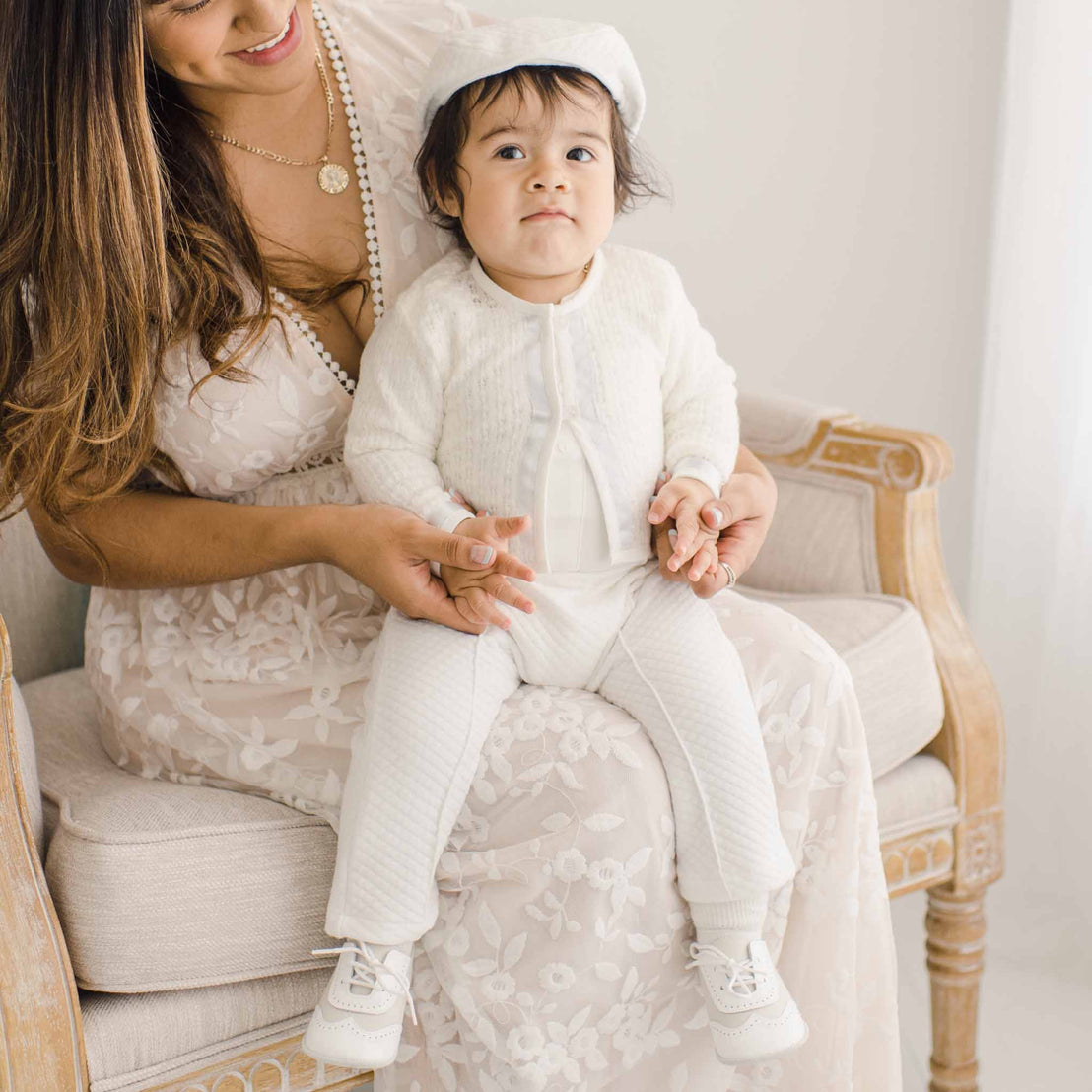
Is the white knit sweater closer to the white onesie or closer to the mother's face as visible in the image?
the white onesie

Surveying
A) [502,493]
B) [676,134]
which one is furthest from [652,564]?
[676,134]

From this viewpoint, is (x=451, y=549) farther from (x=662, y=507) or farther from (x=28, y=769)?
(x=28, y=769)

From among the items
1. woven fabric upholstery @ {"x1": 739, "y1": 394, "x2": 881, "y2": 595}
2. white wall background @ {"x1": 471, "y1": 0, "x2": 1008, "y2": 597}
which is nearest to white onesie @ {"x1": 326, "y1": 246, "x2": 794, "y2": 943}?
woven fabric upholstery @ {"x1": 739, "y1": 394, "x2": 881, "y2": 595}

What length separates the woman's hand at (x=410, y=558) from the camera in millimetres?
1079

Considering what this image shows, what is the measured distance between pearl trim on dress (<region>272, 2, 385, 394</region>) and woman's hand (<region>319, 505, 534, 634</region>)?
19 cm

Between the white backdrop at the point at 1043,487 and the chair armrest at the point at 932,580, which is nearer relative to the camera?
the chair armrest at the point at 932,580

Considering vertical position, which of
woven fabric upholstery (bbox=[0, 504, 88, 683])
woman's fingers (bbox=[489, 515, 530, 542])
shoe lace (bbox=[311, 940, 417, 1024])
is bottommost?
shoe lace (bbox=[311, 940, 417, 1024])

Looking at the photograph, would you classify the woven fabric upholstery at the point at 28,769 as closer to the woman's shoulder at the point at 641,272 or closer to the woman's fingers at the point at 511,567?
the woman's fingers at the point at 511,567

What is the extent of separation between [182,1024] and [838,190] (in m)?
1.79

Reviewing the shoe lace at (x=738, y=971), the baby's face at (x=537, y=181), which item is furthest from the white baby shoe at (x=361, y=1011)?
the baby's face at (x=537, y=181)

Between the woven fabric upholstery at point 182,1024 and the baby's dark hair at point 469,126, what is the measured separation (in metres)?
0.73

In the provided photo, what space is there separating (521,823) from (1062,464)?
4.19ft

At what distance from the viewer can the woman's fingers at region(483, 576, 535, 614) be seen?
1.08 m

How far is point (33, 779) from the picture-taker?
1154 mm
